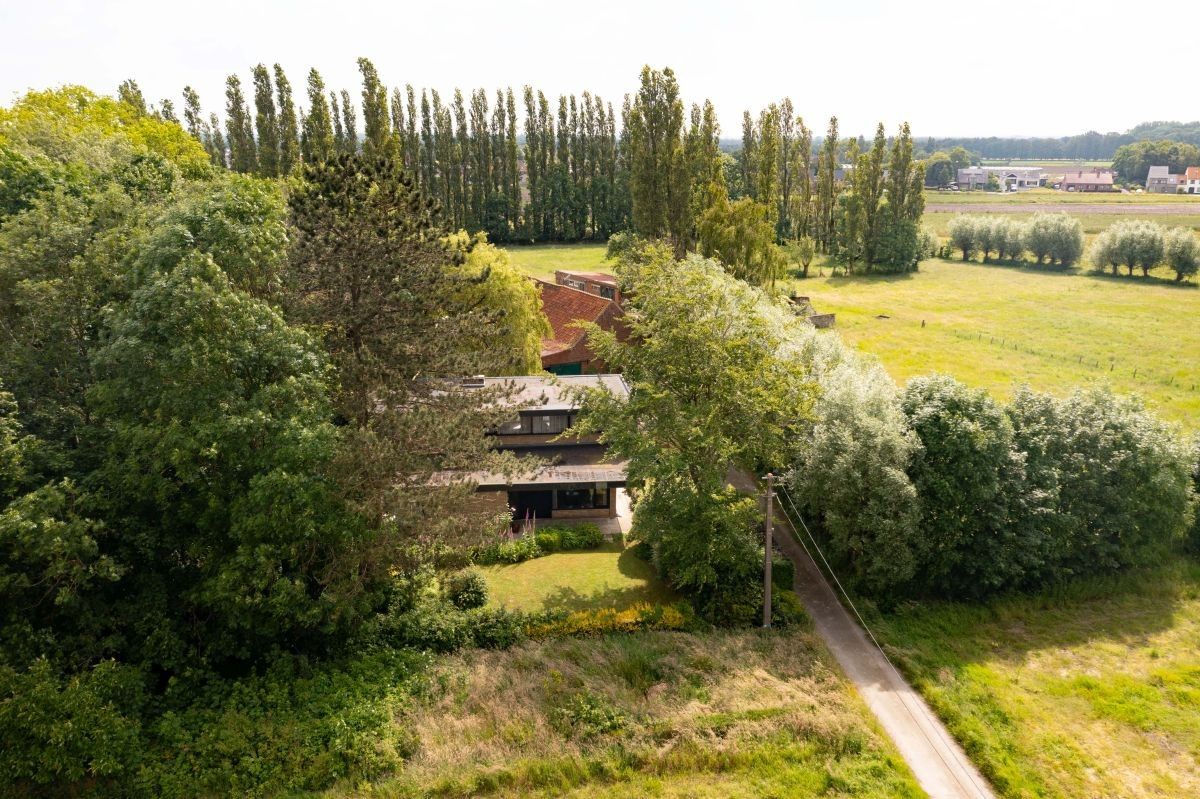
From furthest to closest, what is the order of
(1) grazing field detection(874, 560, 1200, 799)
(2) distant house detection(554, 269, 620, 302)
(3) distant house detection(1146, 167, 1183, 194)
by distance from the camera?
(3) distant house detection(1146, 167, 1183, 194)
(2) distant house detection(554, 269, 620, 302)
(1) grazing field detection(874, 560, 1200, 799)

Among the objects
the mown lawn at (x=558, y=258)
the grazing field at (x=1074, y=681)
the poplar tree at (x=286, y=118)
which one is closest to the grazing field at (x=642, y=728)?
the grazing field at (x=1074, y=681)

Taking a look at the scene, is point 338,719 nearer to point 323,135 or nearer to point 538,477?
point 538,477

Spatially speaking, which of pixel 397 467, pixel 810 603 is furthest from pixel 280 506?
pixel 810 603

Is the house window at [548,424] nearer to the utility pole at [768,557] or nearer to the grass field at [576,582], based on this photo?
the grass field at [576,582]

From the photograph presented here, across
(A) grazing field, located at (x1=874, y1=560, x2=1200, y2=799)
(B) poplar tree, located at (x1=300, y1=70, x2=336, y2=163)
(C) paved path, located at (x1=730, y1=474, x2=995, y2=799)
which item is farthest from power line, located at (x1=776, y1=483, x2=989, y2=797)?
(B) poplar tree, located at (x1=300, y1=70, x2=336, y2=163)

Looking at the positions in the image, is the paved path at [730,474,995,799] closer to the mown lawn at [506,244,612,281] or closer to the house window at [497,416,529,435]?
the house window at [497,416,529,435]

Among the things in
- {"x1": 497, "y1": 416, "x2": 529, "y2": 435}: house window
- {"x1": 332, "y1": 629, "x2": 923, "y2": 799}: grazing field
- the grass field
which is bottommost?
{"x1": 332, "y1": 629, "x2": 923, "y2": 799}: grazing field
